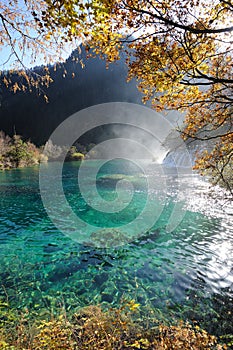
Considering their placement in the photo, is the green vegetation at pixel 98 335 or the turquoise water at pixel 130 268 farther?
the turquoise water at pixel 130 268

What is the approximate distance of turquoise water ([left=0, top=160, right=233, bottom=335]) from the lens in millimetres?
5496

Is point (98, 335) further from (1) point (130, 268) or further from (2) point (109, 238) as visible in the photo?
(2) point (109, 238)

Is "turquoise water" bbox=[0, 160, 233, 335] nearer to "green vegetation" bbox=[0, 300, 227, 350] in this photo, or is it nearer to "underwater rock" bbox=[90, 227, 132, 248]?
"underwater rock" bbox=[90, 227, 132, 248]

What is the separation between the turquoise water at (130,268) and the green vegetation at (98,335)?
0.61m

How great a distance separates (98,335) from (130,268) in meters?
3.92

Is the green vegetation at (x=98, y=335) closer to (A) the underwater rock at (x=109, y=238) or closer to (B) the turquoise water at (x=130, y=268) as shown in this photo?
(B) the turquoise water at (x=130, y=268)

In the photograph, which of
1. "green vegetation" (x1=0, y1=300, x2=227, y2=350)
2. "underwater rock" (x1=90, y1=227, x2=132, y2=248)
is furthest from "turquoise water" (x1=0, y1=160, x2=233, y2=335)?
"green vegetation" (x1=0, y1=300, x2=227, y2=350)

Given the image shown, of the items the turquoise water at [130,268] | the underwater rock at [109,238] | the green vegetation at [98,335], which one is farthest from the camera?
the underwater rock at [109,238]

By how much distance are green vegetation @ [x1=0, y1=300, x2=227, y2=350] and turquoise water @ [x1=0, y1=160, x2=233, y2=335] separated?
0.61 meters

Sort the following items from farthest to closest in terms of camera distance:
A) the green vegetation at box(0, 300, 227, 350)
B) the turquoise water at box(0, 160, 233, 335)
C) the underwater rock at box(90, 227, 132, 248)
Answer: the underwater rock at box(90, 227, 132, 248) < the turquoise water at box(0, 160, 233, 335) < the green vegetation at box(0, 300, 227, 350)

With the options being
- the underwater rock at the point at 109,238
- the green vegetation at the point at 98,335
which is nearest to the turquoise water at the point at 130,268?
the underwater rock at the point at 109,238

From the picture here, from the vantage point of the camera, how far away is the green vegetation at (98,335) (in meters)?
3.55

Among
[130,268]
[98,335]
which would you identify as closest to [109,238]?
[130,268]

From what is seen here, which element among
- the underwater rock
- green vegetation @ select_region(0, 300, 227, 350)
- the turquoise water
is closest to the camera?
green vegetation @ select_region(0, 300, 227, 350)
